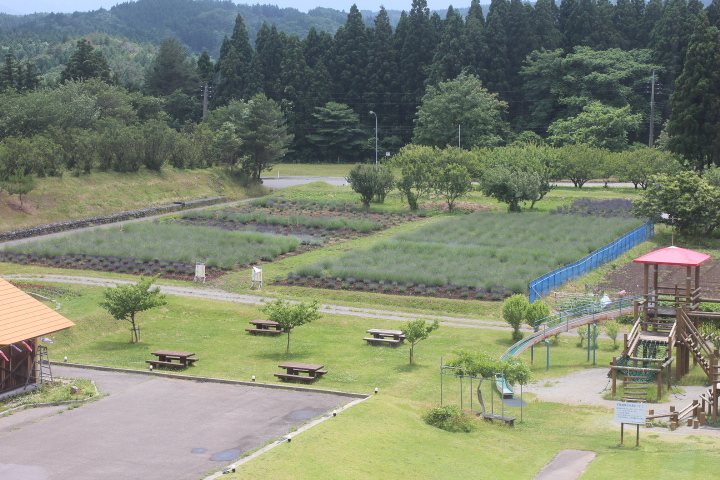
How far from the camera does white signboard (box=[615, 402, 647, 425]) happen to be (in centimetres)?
1956

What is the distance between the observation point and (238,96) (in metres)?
114

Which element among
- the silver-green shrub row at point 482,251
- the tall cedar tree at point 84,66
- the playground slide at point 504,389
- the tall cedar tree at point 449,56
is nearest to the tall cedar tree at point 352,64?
the tall cedar tree at point 449,56

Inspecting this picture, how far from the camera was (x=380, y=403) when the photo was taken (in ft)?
70.8

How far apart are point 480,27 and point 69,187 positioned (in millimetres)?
69155

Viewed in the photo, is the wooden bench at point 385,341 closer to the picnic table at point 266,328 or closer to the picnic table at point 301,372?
the picnic table at point 266,328

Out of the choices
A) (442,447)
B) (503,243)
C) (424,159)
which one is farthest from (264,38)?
(442,447)

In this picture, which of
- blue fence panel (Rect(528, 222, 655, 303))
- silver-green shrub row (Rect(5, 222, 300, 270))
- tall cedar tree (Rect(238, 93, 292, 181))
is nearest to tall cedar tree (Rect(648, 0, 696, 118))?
tall cedar tree (Rect(238, 93, 292, 181))

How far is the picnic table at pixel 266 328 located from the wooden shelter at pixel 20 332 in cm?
933

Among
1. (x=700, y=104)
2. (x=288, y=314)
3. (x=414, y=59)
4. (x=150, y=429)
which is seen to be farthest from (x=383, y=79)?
(x=150, y=429)

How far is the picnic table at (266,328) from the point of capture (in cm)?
3166

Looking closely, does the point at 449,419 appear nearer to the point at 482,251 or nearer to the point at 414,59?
the point at 482,251

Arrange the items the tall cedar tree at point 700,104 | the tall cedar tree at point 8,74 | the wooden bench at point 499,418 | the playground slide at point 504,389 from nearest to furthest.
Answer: the wooden bench at point 499,418 → the playground slide at point 504,389 → the tall cedar tree at point 700,104 → the tall cedar tree at point 8,74

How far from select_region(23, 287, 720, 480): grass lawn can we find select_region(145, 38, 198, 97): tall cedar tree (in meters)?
89.1

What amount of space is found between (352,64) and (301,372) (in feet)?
313
